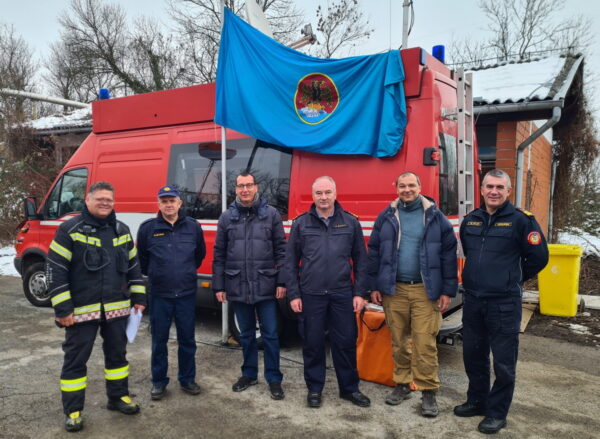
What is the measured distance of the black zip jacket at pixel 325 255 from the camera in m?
3.55

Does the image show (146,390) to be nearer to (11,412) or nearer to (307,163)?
(11,412)

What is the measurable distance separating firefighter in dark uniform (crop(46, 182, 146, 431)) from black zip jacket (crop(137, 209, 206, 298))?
0.99 feet

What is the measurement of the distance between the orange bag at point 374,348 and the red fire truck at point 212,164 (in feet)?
2.59

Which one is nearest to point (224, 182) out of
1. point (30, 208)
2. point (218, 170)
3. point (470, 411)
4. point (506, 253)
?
point (218, 170)

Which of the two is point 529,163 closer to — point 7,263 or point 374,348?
point 374,348

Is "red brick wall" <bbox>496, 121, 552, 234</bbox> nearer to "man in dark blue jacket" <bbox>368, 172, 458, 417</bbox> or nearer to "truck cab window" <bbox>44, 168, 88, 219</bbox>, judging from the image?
"man in dark blue jacket" <bbox>368, 172, 458, 417</bbox>

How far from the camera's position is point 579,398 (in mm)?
3801

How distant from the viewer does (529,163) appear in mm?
9359

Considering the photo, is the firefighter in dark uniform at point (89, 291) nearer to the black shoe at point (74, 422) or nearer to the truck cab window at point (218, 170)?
the black shoe at point (74, 422)

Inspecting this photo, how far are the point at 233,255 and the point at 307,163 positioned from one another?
128 cm

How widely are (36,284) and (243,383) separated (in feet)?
14.6

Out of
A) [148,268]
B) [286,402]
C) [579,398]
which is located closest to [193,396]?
[286,402]

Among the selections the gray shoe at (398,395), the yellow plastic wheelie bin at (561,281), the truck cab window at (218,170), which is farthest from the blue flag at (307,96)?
the yellow plastic wheelie bin at (561,281)

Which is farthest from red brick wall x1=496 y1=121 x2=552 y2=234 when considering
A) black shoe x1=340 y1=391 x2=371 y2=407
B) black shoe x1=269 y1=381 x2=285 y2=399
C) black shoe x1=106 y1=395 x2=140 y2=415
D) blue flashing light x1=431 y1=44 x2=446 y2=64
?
black shoe x1=106 y1=395 x2=140 y2=415
